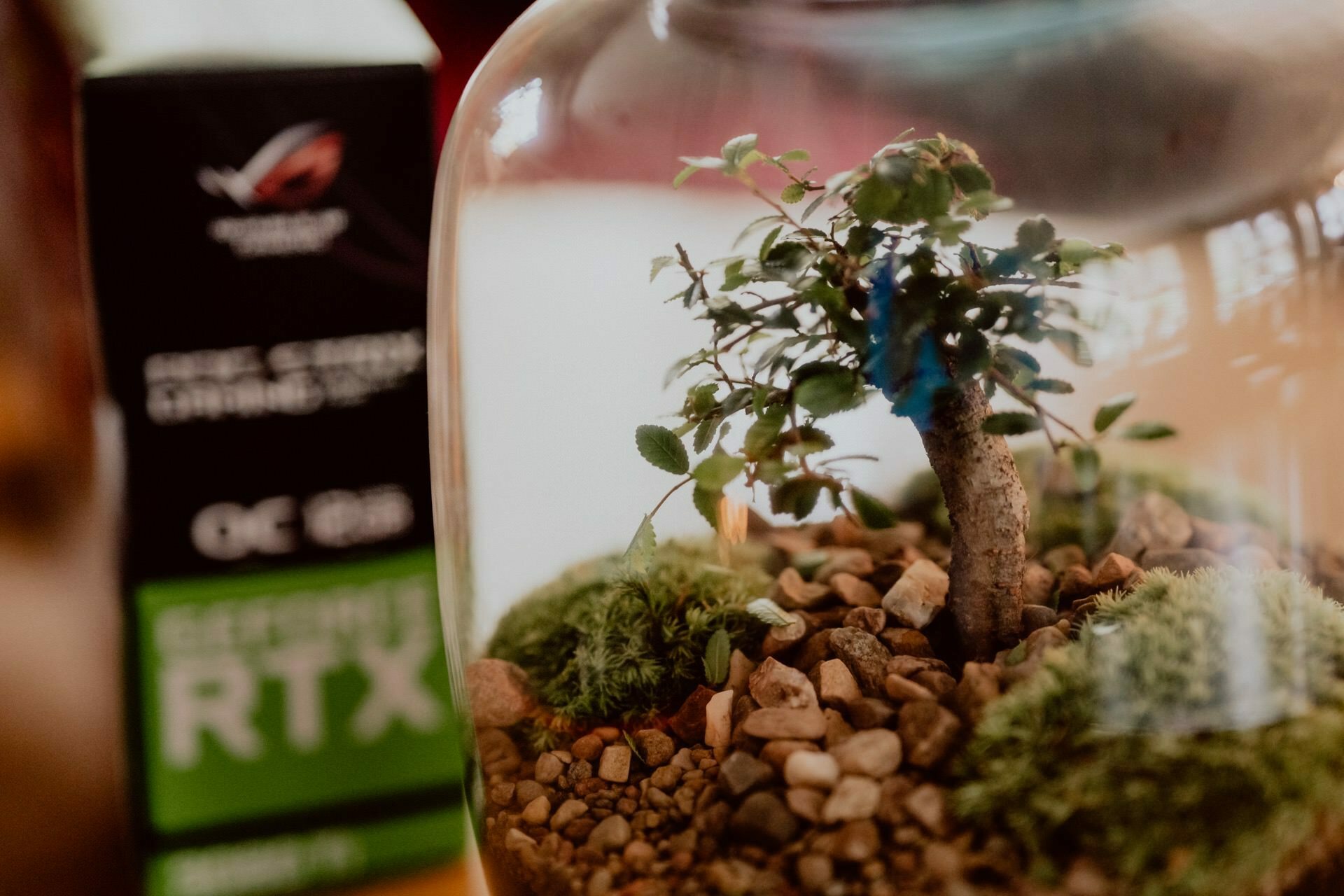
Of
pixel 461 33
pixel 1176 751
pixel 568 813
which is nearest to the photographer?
pixel 1176 751

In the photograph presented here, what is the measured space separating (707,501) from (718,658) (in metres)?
0.08

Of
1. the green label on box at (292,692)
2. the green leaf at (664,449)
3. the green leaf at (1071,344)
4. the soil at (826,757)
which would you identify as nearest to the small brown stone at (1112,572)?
the soil at (826,757)

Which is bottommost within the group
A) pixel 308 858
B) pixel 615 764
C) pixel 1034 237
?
pixel 308 858

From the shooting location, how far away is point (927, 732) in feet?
1.40

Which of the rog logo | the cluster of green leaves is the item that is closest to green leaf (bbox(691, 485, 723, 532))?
the cluster of green leaves

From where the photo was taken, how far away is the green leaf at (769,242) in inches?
18.9

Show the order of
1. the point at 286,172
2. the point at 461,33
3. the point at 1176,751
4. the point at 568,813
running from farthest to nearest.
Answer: the point at 461,33 → the point at 286,172 → the point at 568,813 → the point at 1176,751

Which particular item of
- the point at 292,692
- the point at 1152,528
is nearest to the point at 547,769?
the point at 292,692

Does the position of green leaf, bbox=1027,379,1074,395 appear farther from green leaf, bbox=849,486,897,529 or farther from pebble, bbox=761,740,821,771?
pebble, bbox=761,740,821,771

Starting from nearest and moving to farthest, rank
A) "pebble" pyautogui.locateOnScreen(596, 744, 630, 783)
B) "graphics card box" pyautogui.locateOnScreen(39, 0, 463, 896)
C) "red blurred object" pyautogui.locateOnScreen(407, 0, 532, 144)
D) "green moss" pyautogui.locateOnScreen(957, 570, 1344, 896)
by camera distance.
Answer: "green moss" pyautogui.locateOnScreen(957, 570, 1344, 896) → "pebble" pyautogui.locateOnScreen(596, 744, 630, 783) → "graphics card box" pyautogui.locateOnScreen(39, 0, 463, 896) → "red blurred object" pyautogui.locateOnScreen(407, 0, 532, 144)

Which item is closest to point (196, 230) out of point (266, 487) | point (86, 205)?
point (86, 205)

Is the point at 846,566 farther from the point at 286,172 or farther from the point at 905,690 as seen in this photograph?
the point at 286,172

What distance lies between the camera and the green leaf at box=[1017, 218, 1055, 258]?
0.46 m

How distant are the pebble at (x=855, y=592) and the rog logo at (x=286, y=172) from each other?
39 centimetres
